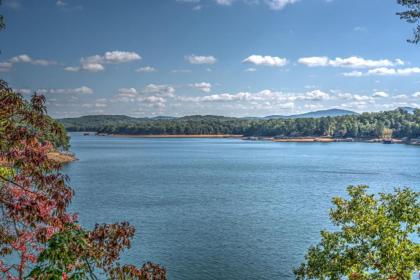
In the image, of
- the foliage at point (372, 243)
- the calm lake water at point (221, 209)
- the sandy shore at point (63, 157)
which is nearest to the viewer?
the foliage at point (372, 243)

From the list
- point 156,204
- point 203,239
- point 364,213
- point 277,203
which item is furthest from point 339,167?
point 364,213

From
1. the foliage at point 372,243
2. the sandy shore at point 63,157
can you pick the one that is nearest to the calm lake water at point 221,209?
the sandy shore at point 63,157

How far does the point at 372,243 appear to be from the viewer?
54.4 feet

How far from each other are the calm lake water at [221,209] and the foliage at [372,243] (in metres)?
15.8

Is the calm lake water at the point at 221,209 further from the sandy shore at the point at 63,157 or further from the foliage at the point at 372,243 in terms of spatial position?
the foliage at the point at 372,243

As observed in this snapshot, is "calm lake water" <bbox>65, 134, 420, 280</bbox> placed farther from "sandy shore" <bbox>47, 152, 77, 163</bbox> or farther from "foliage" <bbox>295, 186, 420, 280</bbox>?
"foliage" <bbox>295, 186, 420, 280</bbox>

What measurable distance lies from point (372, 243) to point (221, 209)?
1668 inches

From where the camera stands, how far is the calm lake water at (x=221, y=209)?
36.8 metres

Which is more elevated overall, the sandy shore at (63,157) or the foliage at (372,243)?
the foliage at (372,243)

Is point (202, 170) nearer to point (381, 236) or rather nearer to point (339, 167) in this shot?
point (339, 167)

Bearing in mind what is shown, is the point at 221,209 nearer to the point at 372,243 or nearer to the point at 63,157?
the point at 372,243

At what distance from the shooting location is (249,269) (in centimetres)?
3450

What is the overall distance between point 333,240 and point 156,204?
147 ft

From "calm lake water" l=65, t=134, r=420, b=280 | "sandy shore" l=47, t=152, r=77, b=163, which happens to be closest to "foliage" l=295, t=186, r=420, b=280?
"calm lake water" l=65, t=134, r=420, b=280
